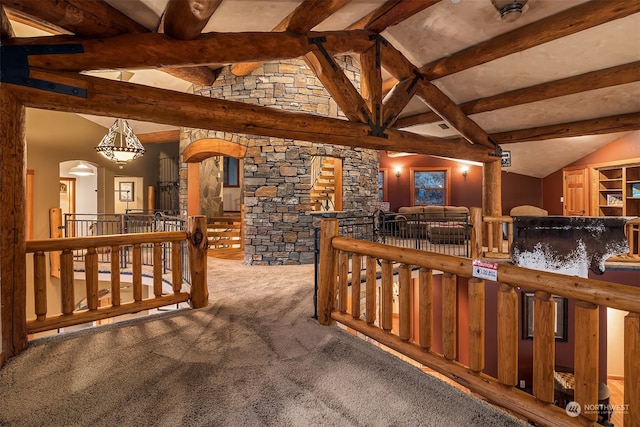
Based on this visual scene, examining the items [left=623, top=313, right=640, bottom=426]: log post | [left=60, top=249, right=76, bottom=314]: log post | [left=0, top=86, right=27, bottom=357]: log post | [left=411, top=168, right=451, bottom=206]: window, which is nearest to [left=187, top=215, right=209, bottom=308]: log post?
[left=60, top=249, right=76, bottom=314]: log post

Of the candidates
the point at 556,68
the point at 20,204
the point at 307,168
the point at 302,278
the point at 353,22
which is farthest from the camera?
the point at 307,168

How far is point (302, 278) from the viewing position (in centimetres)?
512

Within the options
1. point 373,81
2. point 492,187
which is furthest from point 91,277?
point 492,187

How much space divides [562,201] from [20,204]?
10.5 m

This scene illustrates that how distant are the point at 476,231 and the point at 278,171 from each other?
3553 millimetres

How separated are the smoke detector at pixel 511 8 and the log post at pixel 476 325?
8.41 feet

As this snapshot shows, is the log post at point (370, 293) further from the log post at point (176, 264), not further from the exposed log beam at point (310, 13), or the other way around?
the exposed log beam at point (310, 13)

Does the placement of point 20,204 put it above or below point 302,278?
above

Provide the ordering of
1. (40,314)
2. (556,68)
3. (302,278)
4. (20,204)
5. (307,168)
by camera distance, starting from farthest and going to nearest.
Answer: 1. (307,168)
2. (302,278)
3. (556,68)
4. (40,314)
5. (20,204)

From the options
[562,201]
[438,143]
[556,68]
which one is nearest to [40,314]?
[438,143]

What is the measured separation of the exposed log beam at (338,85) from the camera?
379cm

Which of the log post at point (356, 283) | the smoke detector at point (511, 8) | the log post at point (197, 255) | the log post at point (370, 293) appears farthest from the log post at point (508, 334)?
the log post at point (197, 255)

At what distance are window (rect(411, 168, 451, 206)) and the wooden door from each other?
10.4 ft

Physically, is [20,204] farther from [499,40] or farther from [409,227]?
[409,227]
